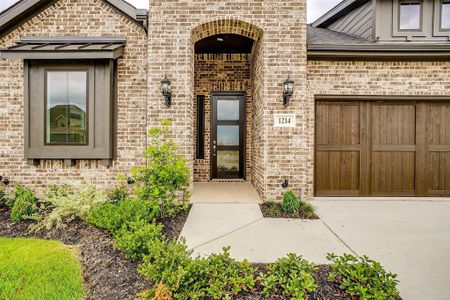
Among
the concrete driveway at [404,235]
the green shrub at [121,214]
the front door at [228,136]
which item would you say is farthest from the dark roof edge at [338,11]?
the green shrub at [121,214]

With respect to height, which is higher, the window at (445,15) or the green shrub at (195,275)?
the window at (445,15)

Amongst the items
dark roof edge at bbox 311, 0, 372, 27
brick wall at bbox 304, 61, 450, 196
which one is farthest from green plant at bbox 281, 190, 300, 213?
dark roof edge at bbox 311, 0, 372, 27

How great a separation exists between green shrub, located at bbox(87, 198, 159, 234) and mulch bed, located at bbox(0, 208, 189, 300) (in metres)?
0.13

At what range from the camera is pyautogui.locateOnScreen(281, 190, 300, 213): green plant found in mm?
4473

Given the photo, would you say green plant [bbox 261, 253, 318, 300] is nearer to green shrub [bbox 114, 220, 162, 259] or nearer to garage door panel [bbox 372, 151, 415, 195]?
green shrub [bbox 114, 220, 162, 259]

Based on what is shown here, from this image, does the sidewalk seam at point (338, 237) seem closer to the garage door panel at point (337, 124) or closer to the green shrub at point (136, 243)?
the garage door panel at point (337, 124)

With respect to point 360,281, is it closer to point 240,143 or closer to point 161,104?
point 161,104

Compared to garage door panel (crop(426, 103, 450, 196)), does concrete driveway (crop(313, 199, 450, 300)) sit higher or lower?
lower

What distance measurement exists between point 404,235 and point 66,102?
6.46 metres

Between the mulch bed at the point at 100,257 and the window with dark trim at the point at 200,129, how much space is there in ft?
10.5

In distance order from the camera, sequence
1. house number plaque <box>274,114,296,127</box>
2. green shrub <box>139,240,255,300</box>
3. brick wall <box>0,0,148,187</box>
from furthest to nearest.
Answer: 1. brick wall <box>0,0,148,187</box>
2. house number plaque <box>274,114,296,127</box>
3. green shrub <box>139,240,255,300</box>

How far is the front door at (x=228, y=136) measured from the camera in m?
7.20

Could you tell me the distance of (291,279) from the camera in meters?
2.23

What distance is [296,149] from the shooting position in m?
5.03
